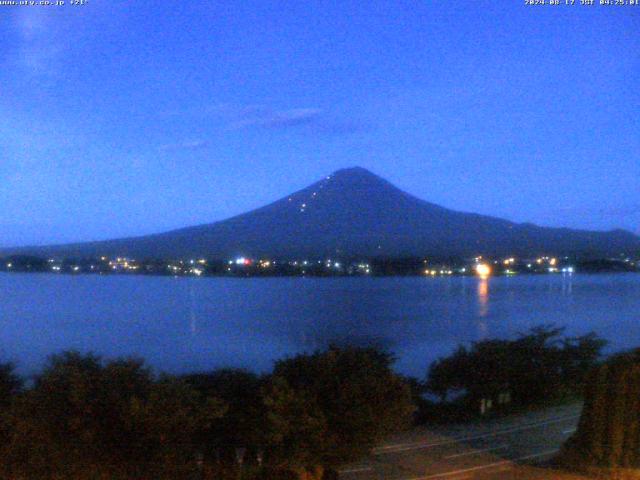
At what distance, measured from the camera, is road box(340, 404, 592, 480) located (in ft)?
37.6

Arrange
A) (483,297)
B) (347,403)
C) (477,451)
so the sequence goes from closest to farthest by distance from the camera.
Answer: (347,403), (477,451), (483,297)

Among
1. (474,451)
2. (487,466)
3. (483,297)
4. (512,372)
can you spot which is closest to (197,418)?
(487,466)

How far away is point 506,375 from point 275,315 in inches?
1016

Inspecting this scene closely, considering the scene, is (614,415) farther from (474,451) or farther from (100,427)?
(100,427)

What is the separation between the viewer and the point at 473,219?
3625 inches

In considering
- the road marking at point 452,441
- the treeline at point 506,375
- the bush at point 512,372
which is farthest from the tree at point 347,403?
the bush at point 512,372

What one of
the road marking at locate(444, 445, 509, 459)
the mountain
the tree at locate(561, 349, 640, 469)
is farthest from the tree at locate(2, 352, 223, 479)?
the mountain

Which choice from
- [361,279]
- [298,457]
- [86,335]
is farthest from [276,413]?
[361,279]

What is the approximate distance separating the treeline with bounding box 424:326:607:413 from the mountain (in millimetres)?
51000

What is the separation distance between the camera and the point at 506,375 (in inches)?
829

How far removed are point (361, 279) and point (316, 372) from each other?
57789mm

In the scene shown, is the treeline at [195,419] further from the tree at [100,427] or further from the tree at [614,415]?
the tree at [614,415]

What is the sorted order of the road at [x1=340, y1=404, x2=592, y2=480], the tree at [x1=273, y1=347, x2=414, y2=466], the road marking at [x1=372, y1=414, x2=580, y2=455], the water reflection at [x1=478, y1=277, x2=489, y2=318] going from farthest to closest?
the water reflection at [x1=478, y1=277, x2=489, y2=318] → the road marking at [x1=372, y1=414, x2=580, y2=455] → the road at [x1=340, y1=404, x2=592, y2=480] → the tree at [x1=273, y1=347, x2=414, y2=466]

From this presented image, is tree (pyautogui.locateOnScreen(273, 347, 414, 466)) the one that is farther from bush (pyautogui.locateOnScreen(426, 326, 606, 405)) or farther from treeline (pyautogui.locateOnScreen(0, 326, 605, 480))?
bush (pyautogui.locateOnScreen(426, 326, 606, 405))
